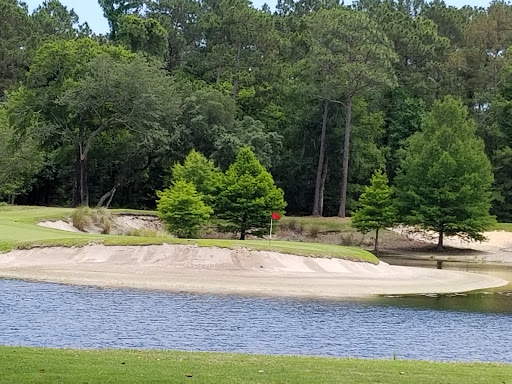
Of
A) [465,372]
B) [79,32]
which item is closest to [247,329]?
[465,372]

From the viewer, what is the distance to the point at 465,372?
11.8 meters

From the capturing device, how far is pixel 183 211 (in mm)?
46812

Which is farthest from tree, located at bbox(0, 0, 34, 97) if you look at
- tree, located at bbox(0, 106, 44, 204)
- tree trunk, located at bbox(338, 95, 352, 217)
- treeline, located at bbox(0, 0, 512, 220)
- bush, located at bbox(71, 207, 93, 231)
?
bush, located at bbox(71, 207, 93, 231)

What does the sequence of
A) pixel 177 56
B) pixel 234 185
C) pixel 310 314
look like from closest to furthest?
pixel 310 314
pixel 234 185
pixel 177 56

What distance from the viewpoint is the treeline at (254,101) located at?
62781 millimetres

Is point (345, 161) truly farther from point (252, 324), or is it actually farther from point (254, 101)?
point (252, 324)

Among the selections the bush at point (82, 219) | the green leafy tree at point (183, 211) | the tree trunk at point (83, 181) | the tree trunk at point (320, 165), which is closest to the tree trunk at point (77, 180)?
the tree trunk at point (83, 181)

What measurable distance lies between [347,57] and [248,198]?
2080 centimetres

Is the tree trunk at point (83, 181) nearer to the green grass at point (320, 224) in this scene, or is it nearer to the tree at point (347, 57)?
the green grass at point (320, 224)

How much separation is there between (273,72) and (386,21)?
516 inches

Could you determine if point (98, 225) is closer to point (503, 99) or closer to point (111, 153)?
point (111, 153)

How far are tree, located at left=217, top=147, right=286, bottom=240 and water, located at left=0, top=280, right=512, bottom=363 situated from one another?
2349cm

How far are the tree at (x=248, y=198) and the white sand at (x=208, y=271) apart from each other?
53.4 feet

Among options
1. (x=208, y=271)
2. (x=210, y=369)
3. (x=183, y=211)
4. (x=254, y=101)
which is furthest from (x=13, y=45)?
(x=210, y=369)
